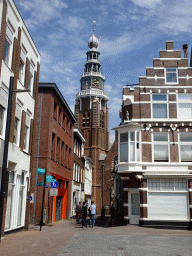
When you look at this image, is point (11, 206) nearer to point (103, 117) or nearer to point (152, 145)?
point (152, 145)

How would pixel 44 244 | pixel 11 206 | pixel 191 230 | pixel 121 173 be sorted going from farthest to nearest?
pixel 121 173 → pixel 191 230 → pixel 11 206 → pixel 44 244

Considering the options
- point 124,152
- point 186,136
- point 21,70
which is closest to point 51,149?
point 124,152

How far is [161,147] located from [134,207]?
455 centimetres

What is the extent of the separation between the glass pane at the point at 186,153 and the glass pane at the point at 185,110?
7.39 feet

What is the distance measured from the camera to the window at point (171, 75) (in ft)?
71.5

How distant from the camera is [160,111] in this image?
69.9 ft

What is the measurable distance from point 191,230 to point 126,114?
29.3 feet

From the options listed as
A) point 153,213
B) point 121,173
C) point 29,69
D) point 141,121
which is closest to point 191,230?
point 153,213

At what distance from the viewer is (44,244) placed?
11.2 meters

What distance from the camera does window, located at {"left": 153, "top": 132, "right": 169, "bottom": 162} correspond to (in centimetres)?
2055

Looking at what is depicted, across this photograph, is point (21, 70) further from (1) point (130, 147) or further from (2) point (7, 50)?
(1) point (130, 147)

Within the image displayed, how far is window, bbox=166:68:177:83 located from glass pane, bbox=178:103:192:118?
199cm

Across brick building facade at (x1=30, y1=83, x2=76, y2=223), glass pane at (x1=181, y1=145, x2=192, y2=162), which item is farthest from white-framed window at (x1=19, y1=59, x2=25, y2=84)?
glass pane at (x1=181, y1=145, x2=192, y2=162)

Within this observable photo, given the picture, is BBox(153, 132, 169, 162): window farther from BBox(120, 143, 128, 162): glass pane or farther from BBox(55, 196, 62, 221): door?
BBox(55, 196, 62, 221): door
